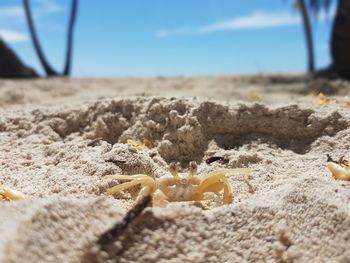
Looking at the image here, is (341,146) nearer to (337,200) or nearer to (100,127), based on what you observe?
(337,200)

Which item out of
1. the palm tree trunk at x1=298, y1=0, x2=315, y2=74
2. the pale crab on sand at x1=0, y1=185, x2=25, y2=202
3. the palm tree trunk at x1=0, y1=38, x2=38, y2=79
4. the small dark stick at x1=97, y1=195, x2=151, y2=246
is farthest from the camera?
the palm tree trunk at x1=298, y1=0, x2=315, y2=74

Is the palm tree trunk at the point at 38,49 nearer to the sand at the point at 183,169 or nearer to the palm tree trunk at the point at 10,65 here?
the palm tree trunk at the point at 10,65

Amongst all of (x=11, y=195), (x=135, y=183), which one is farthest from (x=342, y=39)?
(x=11, y=195)

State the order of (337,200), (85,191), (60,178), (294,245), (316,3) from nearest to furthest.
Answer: (294,245), (337,200), (85,191), (60,178), (316,3)

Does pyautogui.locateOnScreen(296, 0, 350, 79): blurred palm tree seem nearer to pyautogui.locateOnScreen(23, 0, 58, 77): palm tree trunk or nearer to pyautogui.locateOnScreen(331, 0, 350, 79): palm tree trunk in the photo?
pyautogui.locateOnScreen(331, 0, 350, 79): palm tree trunk

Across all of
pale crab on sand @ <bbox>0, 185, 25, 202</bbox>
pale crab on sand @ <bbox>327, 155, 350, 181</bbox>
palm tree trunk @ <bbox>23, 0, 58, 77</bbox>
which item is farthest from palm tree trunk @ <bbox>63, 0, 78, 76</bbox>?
pale crab on sand @ <bbox>327, 155, 350, 181</bbox>


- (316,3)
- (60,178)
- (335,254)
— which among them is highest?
(316,3)

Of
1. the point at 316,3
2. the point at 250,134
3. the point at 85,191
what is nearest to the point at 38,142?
the point at 85,191
